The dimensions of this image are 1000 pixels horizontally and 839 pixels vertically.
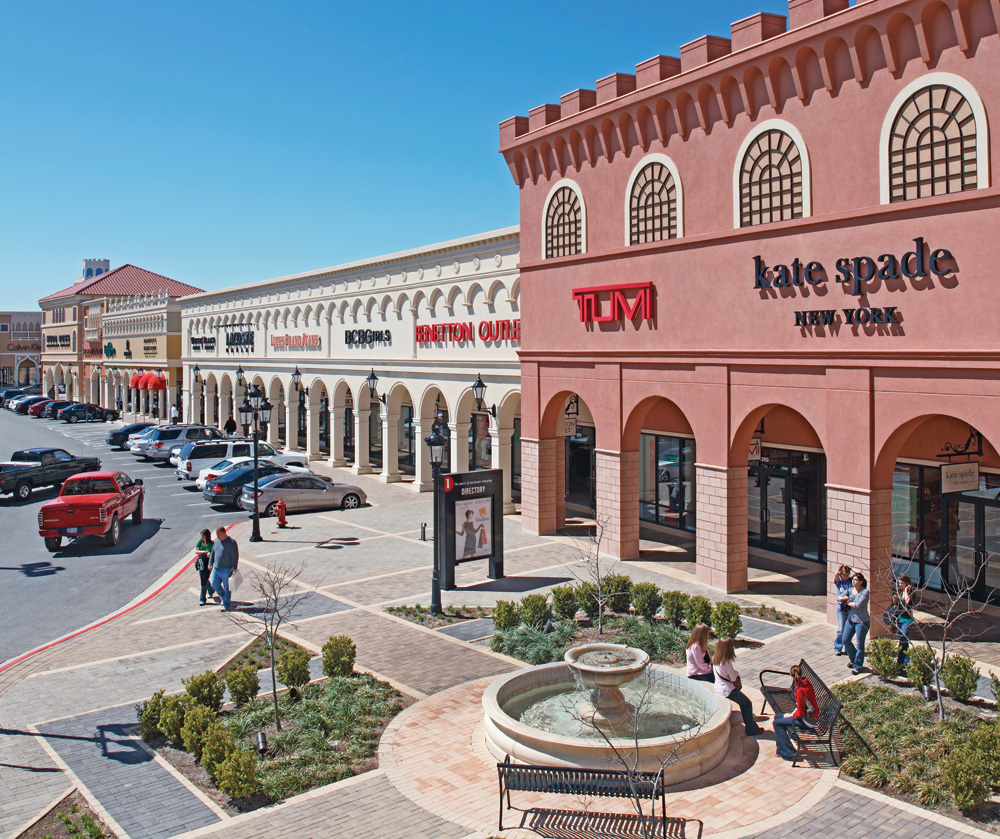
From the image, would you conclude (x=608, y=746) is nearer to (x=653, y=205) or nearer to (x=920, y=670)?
(x=920, y=670)

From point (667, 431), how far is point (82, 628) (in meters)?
16.8

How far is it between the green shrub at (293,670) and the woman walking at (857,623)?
29.7ft

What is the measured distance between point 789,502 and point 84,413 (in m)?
65.4

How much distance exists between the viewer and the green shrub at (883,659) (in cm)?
1437

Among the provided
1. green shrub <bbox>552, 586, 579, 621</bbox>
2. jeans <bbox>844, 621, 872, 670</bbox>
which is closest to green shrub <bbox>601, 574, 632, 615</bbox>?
green shrub <bbox>552, 586, 579, 621</bbox>

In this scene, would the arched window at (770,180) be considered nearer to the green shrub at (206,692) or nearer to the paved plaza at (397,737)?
the paved plaza at (397,737)

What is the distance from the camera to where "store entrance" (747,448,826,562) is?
23.5m

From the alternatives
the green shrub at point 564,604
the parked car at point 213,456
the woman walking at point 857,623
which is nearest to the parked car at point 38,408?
the parked car at point 213,456

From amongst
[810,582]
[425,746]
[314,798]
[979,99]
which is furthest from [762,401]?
[314,798]

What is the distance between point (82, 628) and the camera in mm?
18547

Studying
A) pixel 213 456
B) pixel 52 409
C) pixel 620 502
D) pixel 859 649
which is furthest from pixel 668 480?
pixel 52 409

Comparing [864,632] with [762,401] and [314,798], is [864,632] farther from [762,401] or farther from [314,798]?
[314,798]

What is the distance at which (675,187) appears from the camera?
72.1 ft

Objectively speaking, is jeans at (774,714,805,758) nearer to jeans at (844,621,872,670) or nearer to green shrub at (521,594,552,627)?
jeans at (844,621,872,670)
